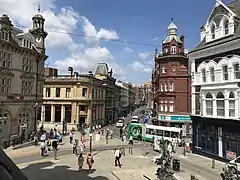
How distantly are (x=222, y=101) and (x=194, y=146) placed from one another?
22.1ft

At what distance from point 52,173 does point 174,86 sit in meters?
32.1

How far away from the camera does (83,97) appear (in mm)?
50875

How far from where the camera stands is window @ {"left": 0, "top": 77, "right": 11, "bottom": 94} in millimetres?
28158

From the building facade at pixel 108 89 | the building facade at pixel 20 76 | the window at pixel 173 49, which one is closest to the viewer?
the building facade at pixel 20 76

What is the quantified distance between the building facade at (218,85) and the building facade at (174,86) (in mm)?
16884

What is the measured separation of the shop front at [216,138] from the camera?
22375mm

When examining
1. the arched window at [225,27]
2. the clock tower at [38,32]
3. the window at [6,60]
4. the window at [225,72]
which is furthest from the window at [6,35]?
the window at [225,72]

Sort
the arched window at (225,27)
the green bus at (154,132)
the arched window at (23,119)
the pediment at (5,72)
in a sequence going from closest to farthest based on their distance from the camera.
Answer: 1. the arched window at (225,27)
2. the pediment at (5,72)
3. the arched window at (23,119)
4. the green bus at (154,132)

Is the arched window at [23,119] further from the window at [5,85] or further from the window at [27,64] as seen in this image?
the window at [27,64]

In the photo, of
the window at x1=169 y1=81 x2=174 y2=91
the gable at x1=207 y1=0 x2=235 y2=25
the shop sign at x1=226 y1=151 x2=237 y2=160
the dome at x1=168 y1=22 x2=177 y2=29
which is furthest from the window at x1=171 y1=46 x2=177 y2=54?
the shop sign at x1=226 y1=151 x2=237 y2=160

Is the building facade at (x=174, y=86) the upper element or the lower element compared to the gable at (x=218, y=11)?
lower

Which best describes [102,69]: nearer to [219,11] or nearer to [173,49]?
[173,49]

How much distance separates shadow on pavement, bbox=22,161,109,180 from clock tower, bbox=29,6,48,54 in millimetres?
20491

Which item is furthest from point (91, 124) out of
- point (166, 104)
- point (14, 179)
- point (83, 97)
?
point (14, 179)
